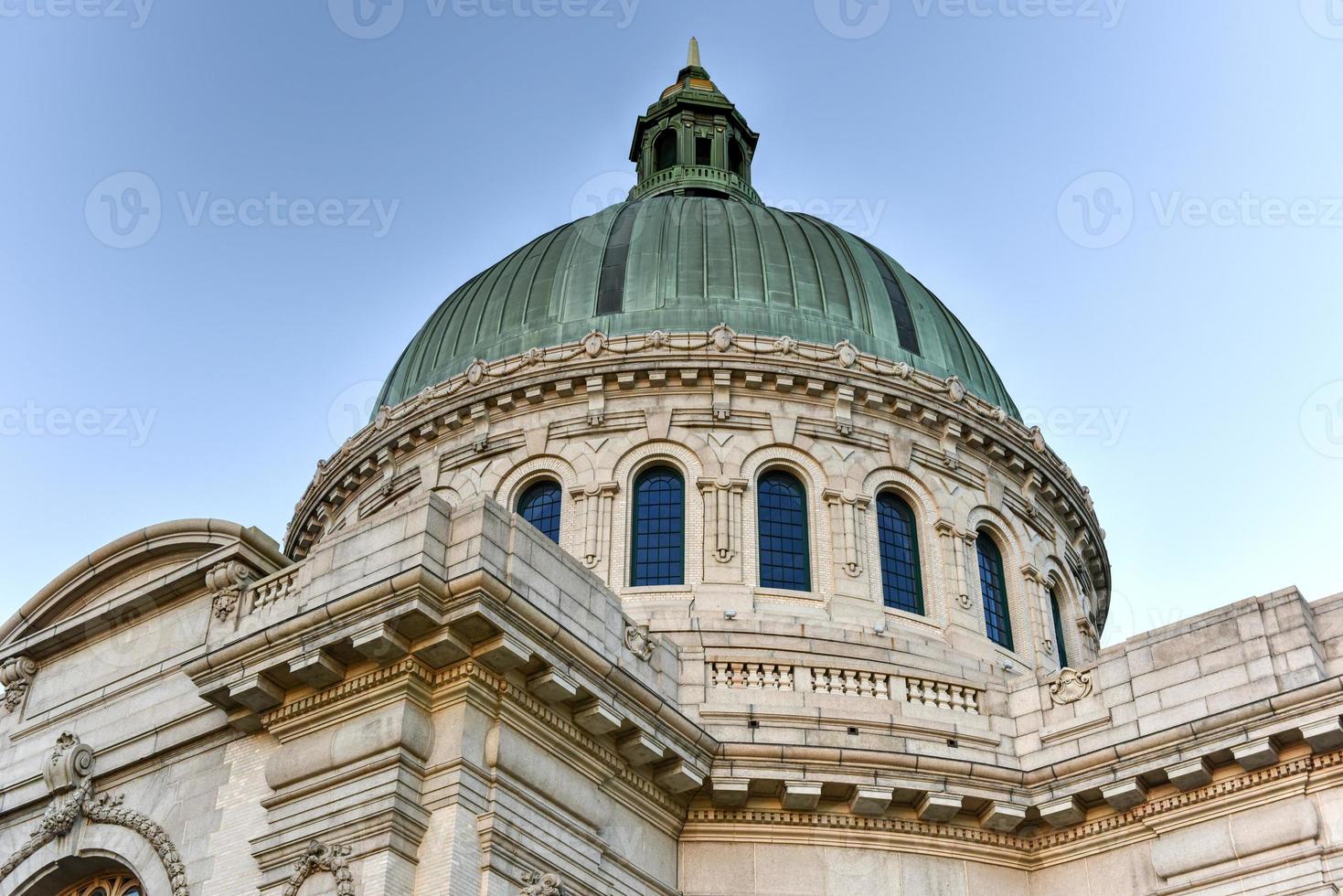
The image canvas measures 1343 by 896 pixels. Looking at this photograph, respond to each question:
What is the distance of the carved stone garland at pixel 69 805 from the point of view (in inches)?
865

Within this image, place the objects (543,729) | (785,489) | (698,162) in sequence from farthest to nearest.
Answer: (698,162), (785,489), (543,729)

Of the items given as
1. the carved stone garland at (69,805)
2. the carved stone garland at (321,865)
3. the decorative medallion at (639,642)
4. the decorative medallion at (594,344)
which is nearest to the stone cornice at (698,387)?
the decorative medallion at (594,344)

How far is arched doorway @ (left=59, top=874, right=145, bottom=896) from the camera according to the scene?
21.7 meters

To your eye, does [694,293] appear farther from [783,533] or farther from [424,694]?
[424,694]

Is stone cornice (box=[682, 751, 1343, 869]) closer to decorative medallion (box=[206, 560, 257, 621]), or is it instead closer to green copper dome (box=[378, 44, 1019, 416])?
decorative medallion (box=[206, 560, 257, 621])

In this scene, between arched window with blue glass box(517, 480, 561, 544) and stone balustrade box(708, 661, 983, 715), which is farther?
arched window with blue glass box(517, 480, 561, 544)

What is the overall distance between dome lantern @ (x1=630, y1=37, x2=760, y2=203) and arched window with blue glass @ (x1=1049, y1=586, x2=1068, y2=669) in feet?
47.4

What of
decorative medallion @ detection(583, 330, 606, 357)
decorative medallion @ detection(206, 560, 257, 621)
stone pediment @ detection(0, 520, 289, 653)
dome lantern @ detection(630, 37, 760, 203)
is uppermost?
dome lantern @ detection(630, 37, 760, 203)

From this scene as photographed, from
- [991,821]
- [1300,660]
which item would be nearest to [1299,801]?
[1300,660]

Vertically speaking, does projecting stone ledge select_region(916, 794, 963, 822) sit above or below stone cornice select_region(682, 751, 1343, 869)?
above

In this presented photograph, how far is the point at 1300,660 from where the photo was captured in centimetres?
2184

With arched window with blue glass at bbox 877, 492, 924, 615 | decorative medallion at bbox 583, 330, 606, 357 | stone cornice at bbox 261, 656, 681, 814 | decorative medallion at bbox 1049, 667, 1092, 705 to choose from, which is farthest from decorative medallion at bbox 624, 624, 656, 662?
decorative medallion at bbox 583, 330, 606, 357

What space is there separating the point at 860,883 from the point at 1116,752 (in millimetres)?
3952

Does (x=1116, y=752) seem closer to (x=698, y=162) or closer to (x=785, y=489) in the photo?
(x=785, y=489)
